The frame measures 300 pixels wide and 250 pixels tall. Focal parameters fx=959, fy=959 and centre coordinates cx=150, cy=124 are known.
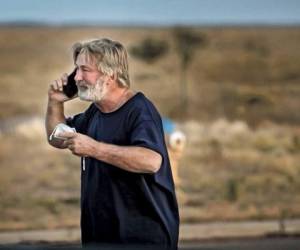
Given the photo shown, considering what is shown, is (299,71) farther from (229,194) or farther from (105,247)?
(105,247)

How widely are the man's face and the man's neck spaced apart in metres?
0.03

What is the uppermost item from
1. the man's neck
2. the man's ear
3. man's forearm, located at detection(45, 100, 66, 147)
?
the man's ear

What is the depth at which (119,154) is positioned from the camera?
134 inches

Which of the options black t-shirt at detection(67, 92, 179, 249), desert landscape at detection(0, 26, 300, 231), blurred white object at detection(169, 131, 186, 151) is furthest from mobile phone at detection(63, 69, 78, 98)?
desert landscape at detection(0, 26, 300, 231)

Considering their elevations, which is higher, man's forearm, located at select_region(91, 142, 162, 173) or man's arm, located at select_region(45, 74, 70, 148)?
man's arm, located at select_region(45, 74, 70, 148)

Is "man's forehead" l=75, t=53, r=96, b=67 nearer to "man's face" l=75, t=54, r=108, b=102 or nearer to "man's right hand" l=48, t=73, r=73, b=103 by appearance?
"man's face" l=75, t=54, r=108, b=102

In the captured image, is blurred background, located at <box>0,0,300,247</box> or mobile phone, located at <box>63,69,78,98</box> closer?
mobile phone, located at <box>63,69,78,98</box>

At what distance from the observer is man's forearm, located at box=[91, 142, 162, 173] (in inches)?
134

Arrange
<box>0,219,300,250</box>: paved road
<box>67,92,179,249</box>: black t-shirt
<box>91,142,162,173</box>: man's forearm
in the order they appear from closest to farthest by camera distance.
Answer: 1. <box>91,142,162,173</box>: man's forearm
2. <box>67,92,179,249</box>: black t-shirt
3. <box>0,219,300,250</box>: paved road

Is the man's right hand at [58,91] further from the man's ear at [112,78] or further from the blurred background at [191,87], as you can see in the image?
the blurred background at [191,87]

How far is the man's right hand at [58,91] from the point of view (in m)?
3.92

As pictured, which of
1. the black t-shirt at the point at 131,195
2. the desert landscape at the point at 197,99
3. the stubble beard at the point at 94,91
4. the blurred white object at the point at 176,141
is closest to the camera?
the black t-shirt at the point at 131,195

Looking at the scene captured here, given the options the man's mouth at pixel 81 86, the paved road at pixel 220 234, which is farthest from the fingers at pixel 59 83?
the paved road at pixel 220 234

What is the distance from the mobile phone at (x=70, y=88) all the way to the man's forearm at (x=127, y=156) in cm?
54
